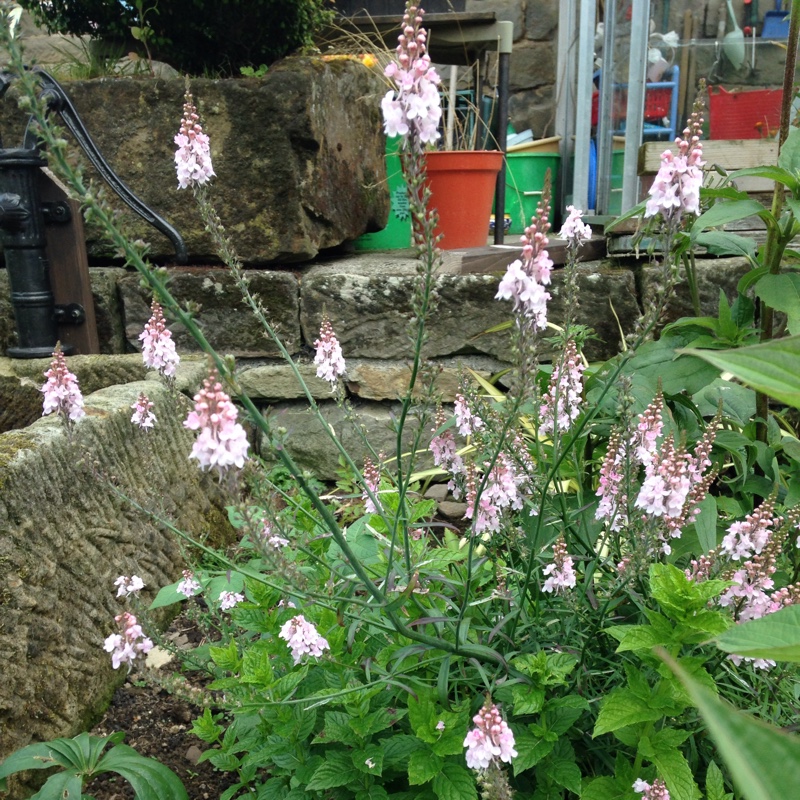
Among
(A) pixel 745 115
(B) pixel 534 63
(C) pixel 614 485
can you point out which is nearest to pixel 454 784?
(C) pixel 614 485

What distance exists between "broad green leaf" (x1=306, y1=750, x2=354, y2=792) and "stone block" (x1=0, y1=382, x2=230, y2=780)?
0.62m

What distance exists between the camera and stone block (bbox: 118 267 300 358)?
11.0 feet

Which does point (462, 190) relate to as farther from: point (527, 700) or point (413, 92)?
point (527, 700)

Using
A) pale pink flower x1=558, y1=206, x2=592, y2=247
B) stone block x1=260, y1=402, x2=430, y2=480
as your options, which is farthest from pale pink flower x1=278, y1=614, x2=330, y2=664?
stone block x1=260, y1=402, x2=430, y2=480

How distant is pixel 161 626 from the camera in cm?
244

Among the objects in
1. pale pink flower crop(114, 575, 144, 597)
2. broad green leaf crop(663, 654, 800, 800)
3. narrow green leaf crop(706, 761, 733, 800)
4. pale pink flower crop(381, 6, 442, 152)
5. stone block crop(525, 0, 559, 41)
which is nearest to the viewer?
broad green leaf crop(663, 654, 800, 800)

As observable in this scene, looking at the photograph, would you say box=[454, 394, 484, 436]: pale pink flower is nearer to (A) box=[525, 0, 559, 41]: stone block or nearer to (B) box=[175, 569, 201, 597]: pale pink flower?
(B) box=[175, 569, 201, 597]: pale pink flower

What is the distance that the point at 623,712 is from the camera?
1.31m

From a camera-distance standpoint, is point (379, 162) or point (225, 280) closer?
point (225, 280)

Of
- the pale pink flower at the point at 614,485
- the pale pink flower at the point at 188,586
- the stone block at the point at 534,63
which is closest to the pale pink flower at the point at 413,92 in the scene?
the pale pink flower at the point at 614,485

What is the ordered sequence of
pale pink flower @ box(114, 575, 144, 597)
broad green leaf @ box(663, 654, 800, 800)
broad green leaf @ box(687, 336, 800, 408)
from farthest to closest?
pale pink flower @ box(114, 575, 144, 597) → broad green leaf @ box(687, 336, 800, 408) → broad green leaf @ box(663, 654, 800, 800)

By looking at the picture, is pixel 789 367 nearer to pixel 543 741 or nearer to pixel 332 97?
pixel 543 741

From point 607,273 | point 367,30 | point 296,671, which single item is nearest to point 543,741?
point 296,671

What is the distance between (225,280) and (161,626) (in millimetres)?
1519
